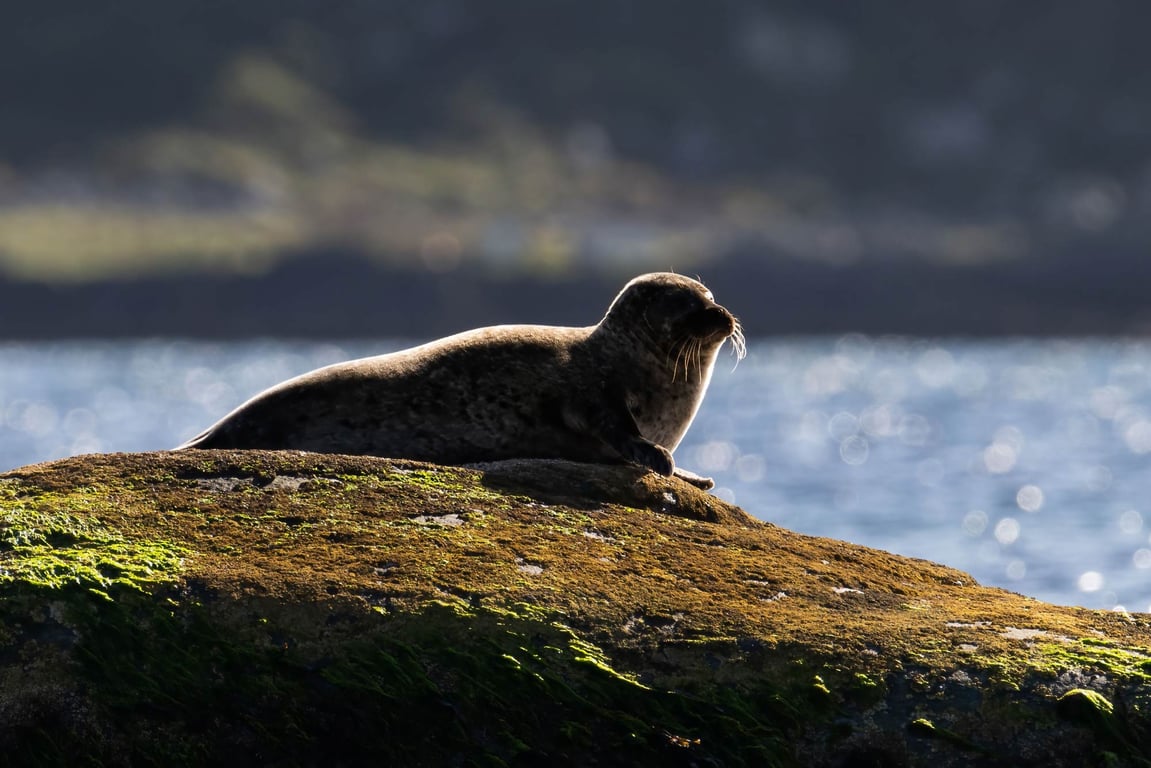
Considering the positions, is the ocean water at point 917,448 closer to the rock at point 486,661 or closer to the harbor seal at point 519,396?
the harbor seal at point 519,396

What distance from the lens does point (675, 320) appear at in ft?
31.0

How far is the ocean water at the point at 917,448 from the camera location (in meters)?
26.9

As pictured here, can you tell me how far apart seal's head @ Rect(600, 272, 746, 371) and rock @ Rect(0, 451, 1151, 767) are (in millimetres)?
3249

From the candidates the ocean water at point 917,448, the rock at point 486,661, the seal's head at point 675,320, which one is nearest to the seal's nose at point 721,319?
the seal's head at point 675,320

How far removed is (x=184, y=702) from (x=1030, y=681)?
124 inches

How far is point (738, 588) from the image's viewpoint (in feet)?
20.4

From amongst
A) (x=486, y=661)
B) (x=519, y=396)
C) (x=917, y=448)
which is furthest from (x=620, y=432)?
(x=917, y=448)

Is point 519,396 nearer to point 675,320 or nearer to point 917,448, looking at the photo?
point 675,320

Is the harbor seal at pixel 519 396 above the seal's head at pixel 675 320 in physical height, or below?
below

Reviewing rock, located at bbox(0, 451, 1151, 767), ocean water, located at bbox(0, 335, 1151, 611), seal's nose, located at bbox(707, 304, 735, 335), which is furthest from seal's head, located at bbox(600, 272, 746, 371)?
ocean water, located at bbox(0, 335, 1151, 611)

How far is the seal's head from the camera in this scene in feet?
30.7

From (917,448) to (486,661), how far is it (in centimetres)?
5085

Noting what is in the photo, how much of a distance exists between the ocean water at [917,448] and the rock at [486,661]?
15.3 meters

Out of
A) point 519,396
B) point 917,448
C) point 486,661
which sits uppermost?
point 917,448
